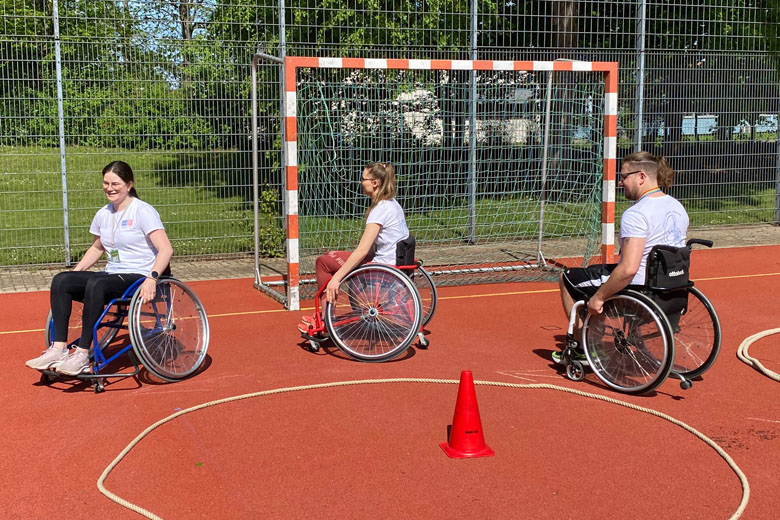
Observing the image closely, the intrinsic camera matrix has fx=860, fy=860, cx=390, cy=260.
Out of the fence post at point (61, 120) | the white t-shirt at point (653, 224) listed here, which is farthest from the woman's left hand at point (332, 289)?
the fence post at point (61, 120)

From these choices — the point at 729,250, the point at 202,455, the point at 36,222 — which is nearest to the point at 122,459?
the point at 202,455

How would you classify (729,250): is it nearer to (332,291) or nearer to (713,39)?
(713,39)

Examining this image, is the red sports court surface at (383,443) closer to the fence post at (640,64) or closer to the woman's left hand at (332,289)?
the woman's left hand at (332,289)

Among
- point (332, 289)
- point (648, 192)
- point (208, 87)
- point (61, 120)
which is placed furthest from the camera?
point (208, 87)

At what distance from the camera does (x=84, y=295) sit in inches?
216

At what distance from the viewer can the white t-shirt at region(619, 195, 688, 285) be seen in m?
5.26

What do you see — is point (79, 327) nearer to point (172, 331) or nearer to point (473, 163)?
point (172, 331)

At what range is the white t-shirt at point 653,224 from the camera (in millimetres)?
5262

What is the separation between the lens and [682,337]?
5.68m

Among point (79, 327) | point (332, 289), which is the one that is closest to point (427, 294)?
point (332, 289)

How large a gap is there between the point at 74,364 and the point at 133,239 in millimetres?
910

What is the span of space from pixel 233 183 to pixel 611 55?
5.76 metres

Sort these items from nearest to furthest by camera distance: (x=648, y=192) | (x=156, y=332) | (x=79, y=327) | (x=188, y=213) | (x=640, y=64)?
(x=648, y=192) → (x=156, y=332) → (x=79, y=327) → (x=188, y=213) → (x=640, y=64)

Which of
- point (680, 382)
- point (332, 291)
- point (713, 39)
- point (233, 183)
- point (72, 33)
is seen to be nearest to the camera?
point (680, 382)
